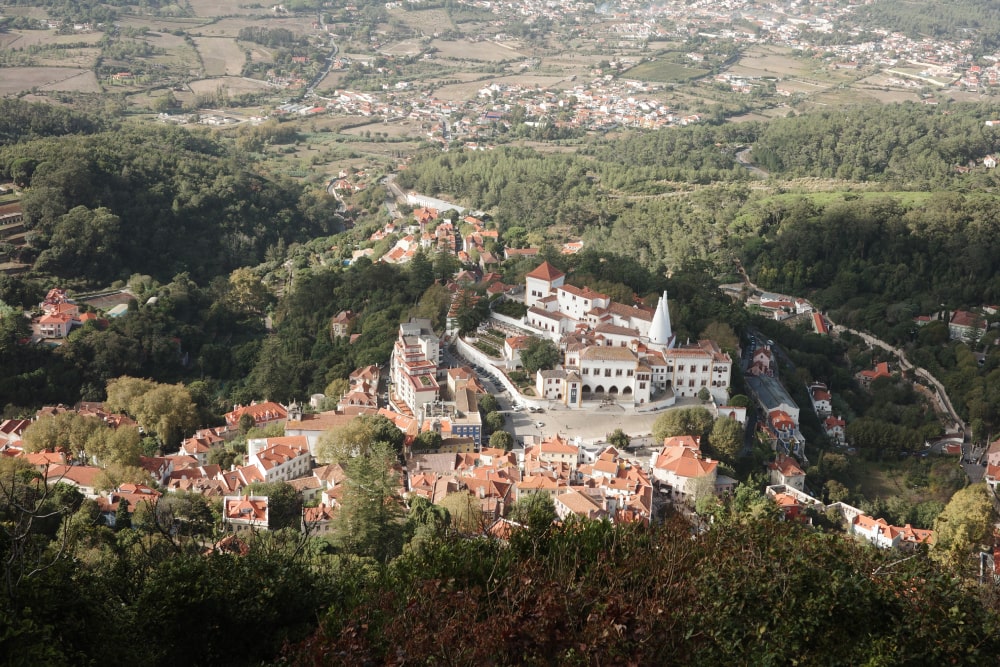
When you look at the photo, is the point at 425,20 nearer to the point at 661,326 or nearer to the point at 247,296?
the point at 247,296

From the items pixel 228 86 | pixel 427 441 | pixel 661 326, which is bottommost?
pixel 228 86

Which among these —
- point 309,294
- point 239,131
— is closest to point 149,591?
point 309,294

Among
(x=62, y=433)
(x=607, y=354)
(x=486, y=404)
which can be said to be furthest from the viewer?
(x=607, y=354)

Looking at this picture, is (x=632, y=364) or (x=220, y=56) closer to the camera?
(x=632, y=364)

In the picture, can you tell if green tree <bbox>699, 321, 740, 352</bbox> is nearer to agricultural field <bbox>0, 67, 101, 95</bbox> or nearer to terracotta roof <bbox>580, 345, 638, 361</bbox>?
terracotta roof <bbox>580, 345, 638, 361</bbox>

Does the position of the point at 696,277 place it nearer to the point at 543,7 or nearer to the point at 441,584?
the point at 441,584

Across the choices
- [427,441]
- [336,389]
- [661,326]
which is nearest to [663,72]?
[661,326]

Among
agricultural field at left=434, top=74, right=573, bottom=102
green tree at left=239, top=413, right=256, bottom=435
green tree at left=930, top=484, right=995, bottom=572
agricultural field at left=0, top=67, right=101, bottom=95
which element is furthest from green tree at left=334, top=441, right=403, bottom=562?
agricultural field at left=434, top=74, right=573, bottom=102
